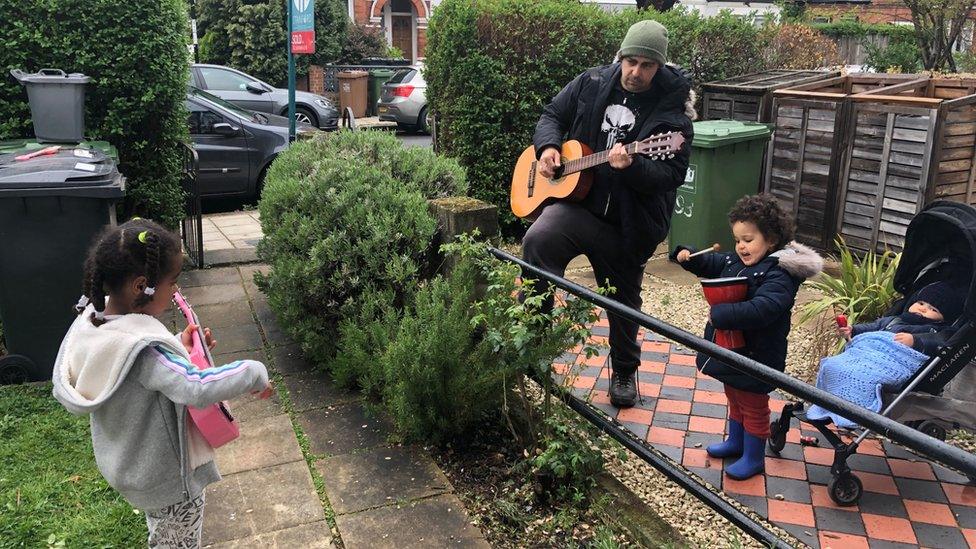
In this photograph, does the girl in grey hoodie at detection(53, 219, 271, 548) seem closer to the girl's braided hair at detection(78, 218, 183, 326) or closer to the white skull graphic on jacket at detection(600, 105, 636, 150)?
the girl's braided hair at detection(78, 218, 183, 326)

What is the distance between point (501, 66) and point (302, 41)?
2349mm

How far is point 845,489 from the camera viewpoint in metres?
3.12

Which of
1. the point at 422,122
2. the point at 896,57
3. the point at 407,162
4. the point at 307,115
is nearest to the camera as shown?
the point at 407,162

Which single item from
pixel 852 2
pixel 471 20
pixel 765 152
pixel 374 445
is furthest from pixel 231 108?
pixel 852 2

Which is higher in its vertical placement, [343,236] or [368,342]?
[343,236]

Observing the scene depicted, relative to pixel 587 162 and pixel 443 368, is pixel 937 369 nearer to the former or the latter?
pixel 587 162

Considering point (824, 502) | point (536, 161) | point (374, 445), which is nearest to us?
point (824, 502)

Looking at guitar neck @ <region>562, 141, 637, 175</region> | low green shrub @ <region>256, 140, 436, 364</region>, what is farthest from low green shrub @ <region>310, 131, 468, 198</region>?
guitar neck @ <region>562, 141, 637, 175</region>

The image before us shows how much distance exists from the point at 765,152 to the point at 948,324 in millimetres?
3974

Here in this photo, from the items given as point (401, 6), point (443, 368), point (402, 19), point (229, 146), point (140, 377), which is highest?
point (401, 6)

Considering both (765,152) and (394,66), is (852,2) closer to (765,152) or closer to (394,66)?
(394,66)

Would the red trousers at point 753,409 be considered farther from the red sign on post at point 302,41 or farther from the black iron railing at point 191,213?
the red sign on post at point 302,41

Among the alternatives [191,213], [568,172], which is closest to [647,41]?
[568,172]

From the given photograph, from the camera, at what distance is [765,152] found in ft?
23.2
